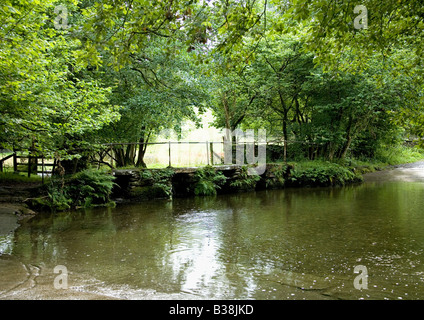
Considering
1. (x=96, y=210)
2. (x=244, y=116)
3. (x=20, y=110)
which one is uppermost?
(x=244, y=116)

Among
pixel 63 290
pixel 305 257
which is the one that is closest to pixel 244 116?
pixel 305 257

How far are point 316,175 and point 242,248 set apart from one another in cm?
1296

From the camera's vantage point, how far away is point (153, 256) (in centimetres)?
627

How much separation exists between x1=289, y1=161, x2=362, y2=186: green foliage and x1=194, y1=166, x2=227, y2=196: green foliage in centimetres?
471

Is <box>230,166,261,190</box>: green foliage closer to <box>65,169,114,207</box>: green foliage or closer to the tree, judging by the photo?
<box>65,169,114,207</box>: green foliage

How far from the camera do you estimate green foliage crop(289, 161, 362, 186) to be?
18.7 meters

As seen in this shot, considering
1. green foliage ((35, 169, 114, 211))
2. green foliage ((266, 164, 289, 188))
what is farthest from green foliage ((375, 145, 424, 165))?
green foliage ((35, 169, 114, 211))

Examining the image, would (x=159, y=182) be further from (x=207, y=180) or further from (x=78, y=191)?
(x=78, y=191)

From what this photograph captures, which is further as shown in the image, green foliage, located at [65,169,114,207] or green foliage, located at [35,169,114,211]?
green foliage, located at [65,169,114,207]

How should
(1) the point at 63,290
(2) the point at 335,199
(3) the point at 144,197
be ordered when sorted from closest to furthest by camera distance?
(1) the point at 63,290
(2) the point at 335,199
(3) the point at 144,197

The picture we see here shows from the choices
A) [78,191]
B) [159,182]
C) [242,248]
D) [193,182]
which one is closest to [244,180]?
[193,182]

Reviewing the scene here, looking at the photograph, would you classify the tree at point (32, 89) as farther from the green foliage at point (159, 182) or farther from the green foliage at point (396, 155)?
the green foliage at point (396, 155)

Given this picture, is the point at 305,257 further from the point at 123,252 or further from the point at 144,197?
Answer: the point at 144,197

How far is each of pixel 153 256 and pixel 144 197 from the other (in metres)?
8.58
